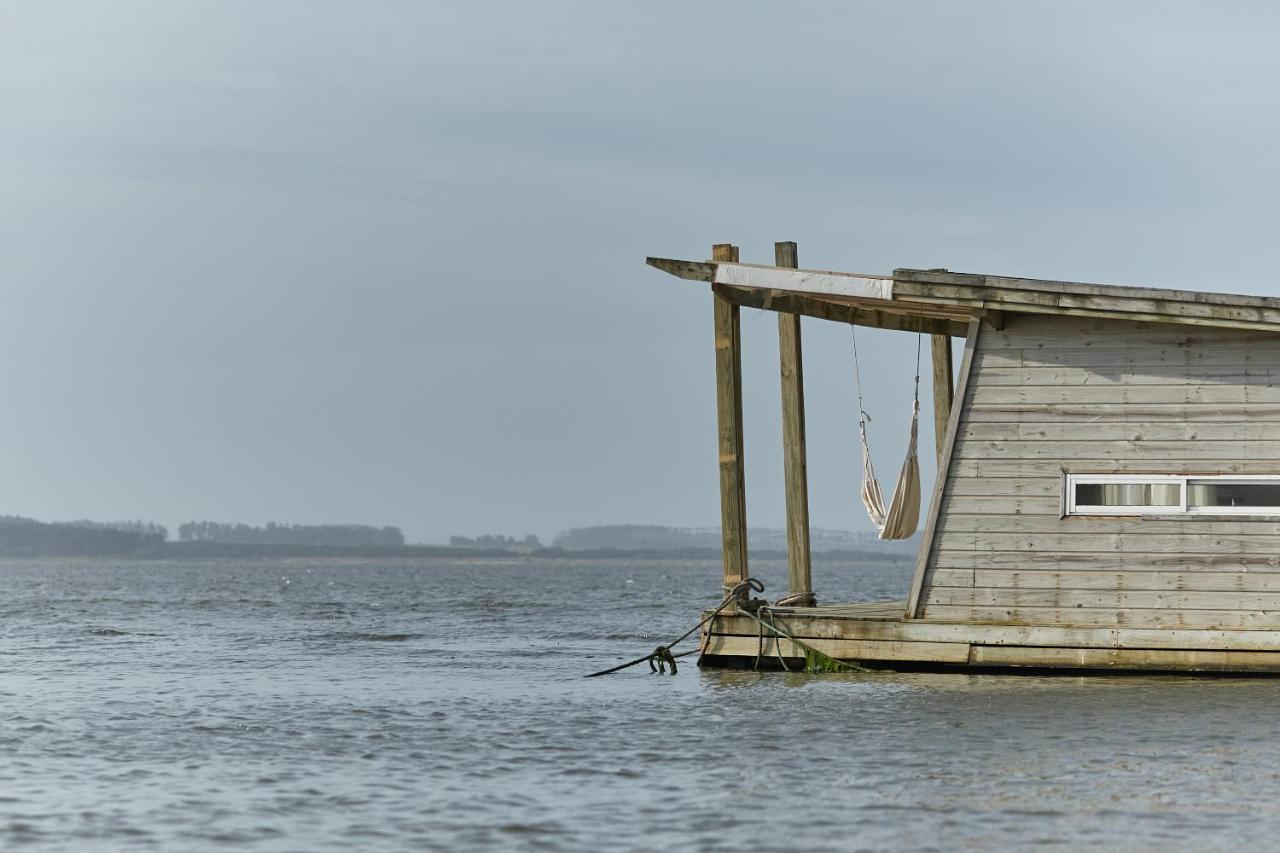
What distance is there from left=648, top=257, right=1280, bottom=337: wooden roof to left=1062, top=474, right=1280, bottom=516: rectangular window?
56.3 inches

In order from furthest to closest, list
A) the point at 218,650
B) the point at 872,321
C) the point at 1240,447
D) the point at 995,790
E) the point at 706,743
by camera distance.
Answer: the point at 218,650 < the point at 872,321 < the point at 1240,447 < the point at 706,743 < the point at 995,790

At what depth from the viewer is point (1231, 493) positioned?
1438 cm

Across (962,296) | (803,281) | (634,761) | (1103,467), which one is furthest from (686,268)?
(634,761)

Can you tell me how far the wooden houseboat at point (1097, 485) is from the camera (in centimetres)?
1428

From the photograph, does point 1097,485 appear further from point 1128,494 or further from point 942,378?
point 942,378

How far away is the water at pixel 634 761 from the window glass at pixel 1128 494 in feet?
5.41

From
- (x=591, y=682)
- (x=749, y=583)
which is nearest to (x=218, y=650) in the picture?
(x=591, y=682)

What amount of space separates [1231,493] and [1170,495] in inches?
20.9

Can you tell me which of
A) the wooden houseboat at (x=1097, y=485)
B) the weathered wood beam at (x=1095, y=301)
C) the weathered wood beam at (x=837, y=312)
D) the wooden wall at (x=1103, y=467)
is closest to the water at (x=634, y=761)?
the wooden houseboat at (x=1097, y=485)

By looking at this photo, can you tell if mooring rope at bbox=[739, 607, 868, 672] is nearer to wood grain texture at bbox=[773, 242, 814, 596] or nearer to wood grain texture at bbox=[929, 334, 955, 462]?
wood grain texture at bbox=[773, 242, 814, 596]

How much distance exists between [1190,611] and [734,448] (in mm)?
4798

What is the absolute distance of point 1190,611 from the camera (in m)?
14.4

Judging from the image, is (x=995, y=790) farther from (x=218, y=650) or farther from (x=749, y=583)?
(x=218, y=650)

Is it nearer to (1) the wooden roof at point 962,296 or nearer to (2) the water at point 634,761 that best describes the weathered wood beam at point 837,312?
(1) the wooden roof at point 962,296
